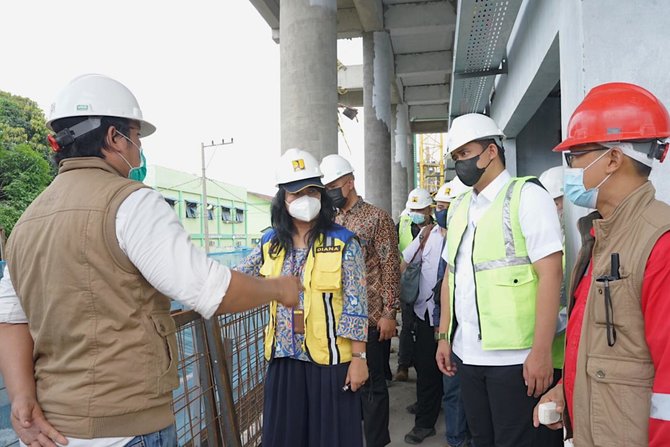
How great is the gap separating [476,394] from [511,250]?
78cm

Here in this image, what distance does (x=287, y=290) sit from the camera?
5.82 feet

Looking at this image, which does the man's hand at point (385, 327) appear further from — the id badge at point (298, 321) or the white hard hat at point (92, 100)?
the white hard hat at point (92, 100)

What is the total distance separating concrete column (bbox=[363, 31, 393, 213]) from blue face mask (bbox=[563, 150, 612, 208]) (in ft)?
34.6

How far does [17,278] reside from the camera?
1590mm

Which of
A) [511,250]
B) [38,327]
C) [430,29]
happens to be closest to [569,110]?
[511,250]

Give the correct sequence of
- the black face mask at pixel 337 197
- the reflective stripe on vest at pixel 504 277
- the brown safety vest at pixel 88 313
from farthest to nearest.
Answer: the black face mask at pixel 337 197, the reflective stripe on vest at pixel 504 277, the brown safety vest at pixel 88 313

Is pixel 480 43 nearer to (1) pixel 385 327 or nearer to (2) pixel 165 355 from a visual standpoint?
(1) pixel 385 327

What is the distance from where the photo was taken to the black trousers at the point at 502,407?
89.0 inches

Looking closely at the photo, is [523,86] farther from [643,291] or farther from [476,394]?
[643,291]

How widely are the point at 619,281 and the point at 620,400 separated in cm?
36

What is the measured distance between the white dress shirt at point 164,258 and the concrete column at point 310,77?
487 cm

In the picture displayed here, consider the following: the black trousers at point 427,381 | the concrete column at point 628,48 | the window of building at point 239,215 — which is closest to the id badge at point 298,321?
the concrete column at point 628,48

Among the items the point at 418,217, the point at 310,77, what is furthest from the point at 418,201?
the point at 310,77

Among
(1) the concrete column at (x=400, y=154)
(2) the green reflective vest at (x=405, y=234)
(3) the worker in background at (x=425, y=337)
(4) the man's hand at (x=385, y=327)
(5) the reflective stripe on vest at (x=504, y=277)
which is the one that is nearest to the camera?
(5) the reflective stripe on vest at (x=504, y=277)
